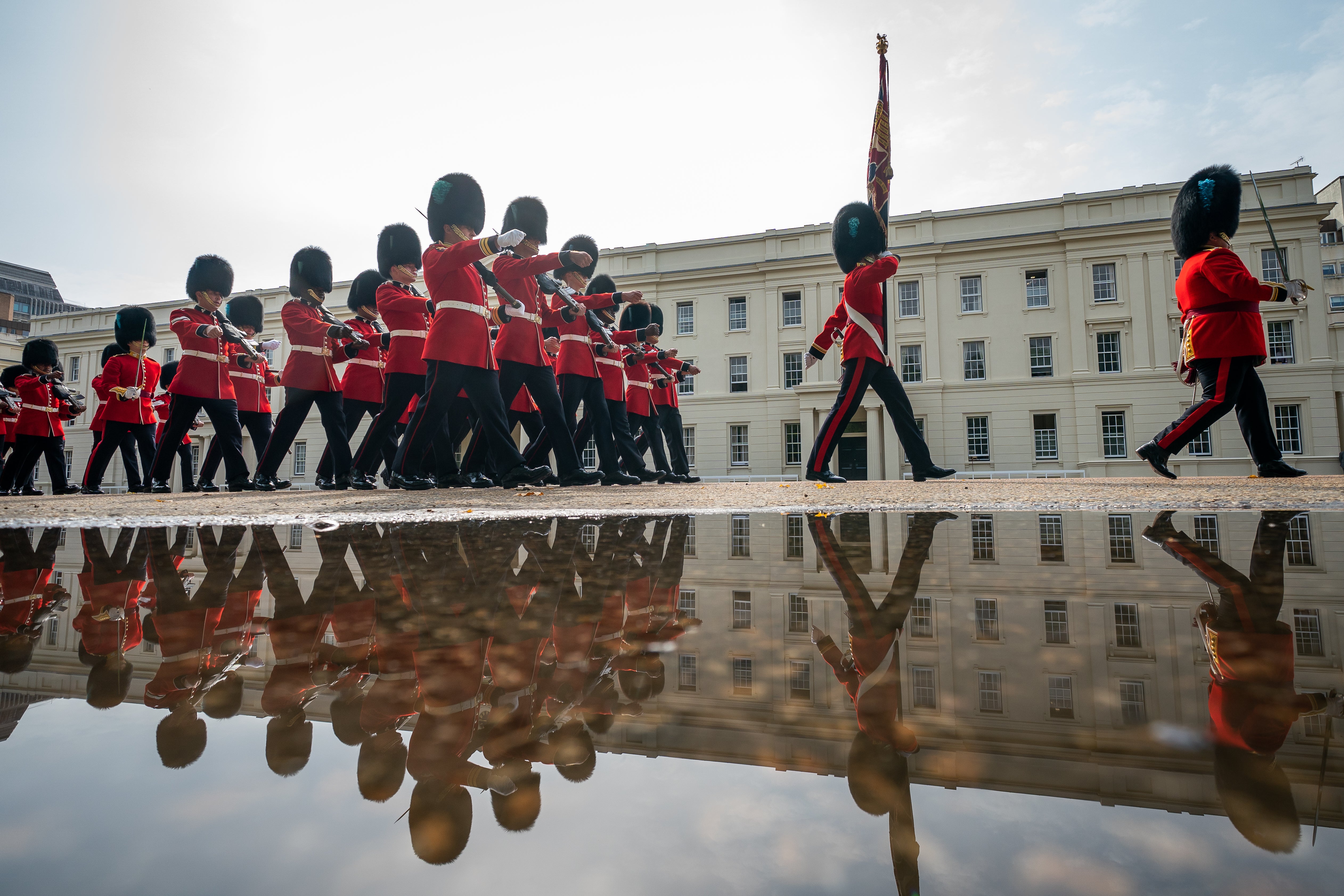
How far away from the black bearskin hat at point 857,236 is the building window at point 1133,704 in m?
7.47

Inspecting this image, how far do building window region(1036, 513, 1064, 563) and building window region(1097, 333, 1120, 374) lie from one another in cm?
2868

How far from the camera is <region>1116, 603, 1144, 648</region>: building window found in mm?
989

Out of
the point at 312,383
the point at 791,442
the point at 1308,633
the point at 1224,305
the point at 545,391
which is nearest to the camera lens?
the point at 1308,633

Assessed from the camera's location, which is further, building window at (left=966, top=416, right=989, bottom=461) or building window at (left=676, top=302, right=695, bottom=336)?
building window at (left=676, top=302, right=695, bottom=336)

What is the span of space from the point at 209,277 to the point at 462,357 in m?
5.97

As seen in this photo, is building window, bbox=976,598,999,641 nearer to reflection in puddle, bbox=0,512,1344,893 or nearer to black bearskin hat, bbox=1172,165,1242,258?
reflection in puddle, bbox=0,512,1344,893

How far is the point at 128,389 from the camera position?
9898 mm

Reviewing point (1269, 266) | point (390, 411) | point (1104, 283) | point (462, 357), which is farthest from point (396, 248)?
point (1269, 266)

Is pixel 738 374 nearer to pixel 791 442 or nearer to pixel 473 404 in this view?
pixel 791 442

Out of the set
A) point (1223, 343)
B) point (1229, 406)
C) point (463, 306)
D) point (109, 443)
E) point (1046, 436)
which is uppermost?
point (1046, 436)

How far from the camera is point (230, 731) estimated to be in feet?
2.30

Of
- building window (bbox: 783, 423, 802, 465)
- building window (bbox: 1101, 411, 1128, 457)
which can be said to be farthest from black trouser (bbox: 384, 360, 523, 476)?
building window (bbox: 1101, 411, 1128, 457)

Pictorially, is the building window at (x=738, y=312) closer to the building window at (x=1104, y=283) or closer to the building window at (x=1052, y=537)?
the building window at (x=1104, y=283)

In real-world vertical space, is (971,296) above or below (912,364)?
above
